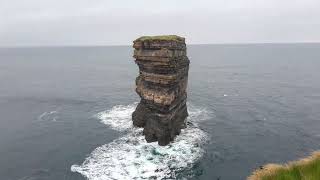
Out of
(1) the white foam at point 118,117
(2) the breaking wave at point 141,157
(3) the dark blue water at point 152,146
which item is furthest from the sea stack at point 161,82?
(1) the white foam at point 118,117

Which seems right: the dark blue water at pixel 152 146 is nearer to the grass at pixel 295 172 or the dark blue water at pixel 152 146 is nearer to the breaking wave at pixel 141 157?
the breaking wave at pixel 141 157

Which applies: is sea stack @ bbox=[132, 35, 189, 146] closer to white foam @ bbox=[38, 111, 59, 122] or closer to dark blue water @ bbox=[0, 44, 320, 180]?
dark blue water @ bbox=[0, 44, 320, 180]

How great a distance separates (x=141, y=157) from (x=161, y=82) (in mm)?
12714

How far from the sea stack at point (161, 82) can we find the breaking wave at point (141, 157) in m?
2.38

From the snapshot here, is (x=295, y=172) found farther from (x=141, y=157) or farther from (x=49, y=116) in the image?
(x=49, y=116)

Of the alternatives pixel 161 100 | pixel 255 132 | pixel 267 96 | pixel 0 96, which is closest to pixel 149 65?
pixel 161 100

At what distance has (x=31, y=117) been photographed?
7350 cm

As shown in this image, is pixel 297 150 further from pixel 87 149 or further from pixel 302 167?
pixel 302 167

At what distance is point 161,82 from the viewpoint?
54156 mm

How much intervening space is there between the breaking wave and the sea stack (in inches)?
93.6

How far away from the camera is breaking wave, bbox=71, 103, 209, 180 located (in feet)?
145

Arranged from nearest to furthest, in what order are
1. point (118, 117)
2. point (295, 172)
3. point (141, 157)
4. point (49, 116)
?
point (295, 172) < point (141, 157) < point (118, 117) < point (49, 116)

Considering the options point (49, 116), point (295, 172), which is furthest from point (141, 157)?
point (295, 172)

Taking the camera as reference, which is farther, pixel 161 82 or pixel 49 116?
pixel 49 116
